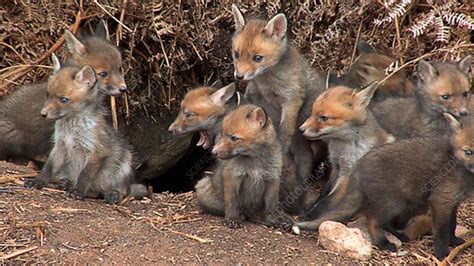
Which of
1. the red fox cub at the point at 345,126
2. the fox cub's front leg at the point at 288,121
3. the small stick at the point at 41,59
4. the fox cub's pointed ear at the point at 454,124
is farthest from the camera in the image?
the small stick at the point at 41,59

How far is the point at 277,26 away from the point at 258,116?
1.24 m

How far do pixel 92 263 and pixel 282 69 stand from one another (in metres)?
2.99

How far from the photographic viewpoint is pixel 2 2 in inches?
339

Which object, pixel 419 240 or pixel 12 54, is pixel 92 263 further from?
pixel 12 54

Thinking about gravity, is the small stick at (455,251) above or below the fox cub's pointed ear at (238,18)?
below

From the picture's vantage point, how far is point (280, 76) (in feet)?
24.7

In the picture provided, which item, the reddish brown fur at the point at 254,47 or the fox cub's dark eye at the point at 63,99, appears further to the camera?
the reddish brown fur at the point at 254,47

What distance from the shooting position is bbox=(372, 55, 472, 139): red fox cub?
7.06 m

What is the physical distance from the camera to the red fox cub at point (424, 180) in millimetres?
6027

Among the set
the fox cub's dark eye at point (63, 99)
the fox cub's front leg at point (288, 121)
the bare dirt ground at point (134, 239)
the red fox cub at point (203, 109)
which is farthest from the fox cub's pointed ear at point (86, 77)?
the fox cub's front leg at point (288, 121)

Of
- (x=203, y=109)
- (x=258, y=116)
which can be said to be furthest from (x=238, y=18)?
(x=258, y=116)

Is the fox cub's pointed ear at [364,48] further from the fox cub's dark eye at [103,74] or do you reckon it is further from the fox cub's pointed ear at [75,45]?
the fox cub's pointed ear at [75,45]

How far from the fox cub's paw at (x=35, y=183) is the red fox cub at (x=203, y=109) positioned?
1343 millimetres

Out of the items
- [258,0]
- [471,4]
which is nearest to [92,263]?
[258,0]
